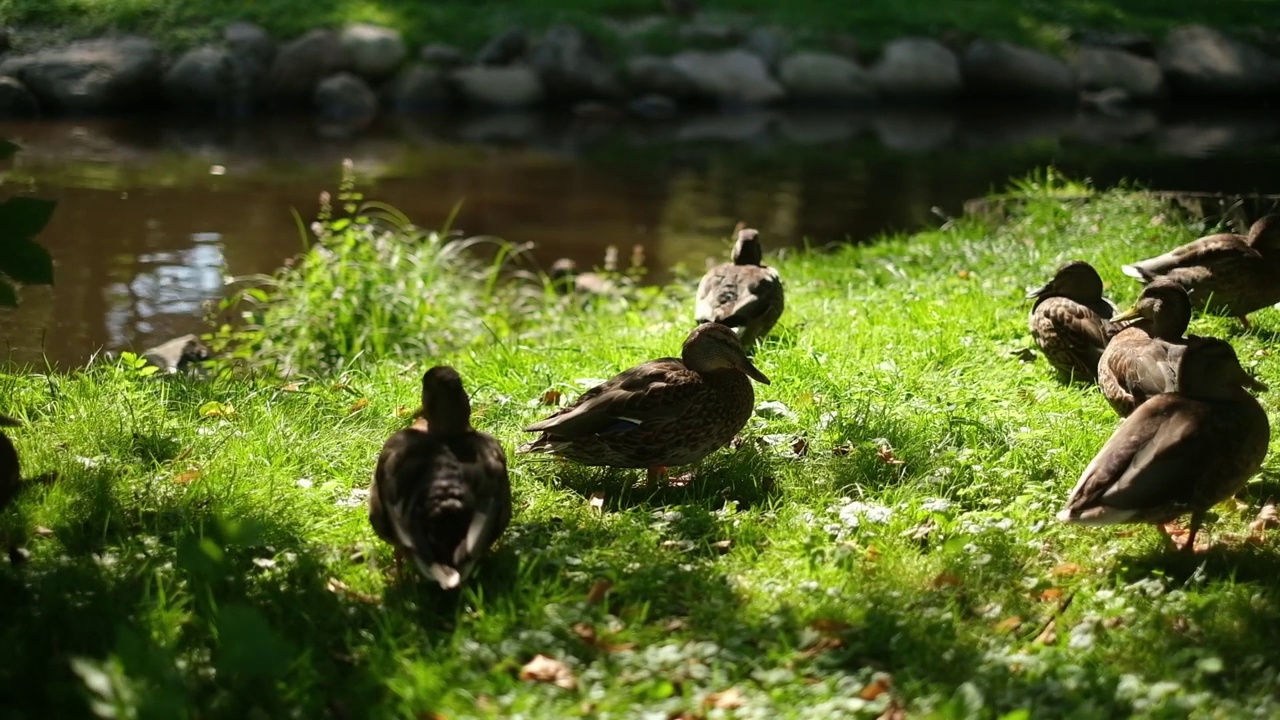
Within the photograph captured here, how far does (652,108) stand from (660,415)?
48.5 ft

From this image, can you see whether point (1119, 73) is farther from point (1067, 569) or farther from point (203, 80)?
point (1067, 569)

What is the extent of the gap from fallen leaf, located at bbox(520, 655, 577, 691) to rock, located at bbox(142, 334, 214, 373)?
4.37 m

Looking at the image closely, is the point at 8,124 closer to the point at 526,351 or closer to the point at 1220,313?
the point at 526,351

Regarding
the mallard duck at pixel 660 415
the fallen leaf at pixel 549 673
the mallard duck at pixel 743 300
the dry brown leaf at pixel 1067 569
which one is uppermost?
the mallard duck at pixel 660 415

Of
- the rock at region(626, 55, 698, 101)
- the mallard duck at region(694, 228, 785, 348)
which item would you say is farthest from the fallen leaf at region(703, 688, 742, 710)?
the rock at region(626, 55, 698, 101)

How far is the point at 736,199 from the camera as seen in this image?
13.1 m

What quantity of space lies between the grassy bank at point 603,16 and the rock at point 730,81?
110 cm

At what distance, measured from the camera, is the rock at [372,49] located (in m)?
18.3

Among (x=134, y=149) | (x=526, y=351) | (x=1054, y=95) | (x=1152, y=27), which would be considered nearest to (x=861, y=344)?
(x=526, y=351)

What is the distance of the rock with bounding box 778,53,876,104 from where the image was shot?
19.4 meters

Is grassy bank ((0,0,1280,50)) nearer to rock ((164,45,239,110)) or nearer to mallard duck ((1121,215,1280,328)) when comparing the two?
rock ((164,45,239,110))

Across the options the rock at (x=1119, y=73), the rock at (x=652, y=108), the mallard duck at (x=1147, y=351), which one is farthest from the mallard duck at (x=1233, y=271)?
the rock at (x=1119, y=73)

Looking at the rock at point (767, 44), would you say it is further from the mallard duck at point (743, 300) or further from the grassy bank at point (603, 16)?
the mallard duck at point (743, 300)

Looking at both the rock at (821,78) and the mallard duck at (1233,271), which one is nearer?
the mallard duck at (1233,271)
